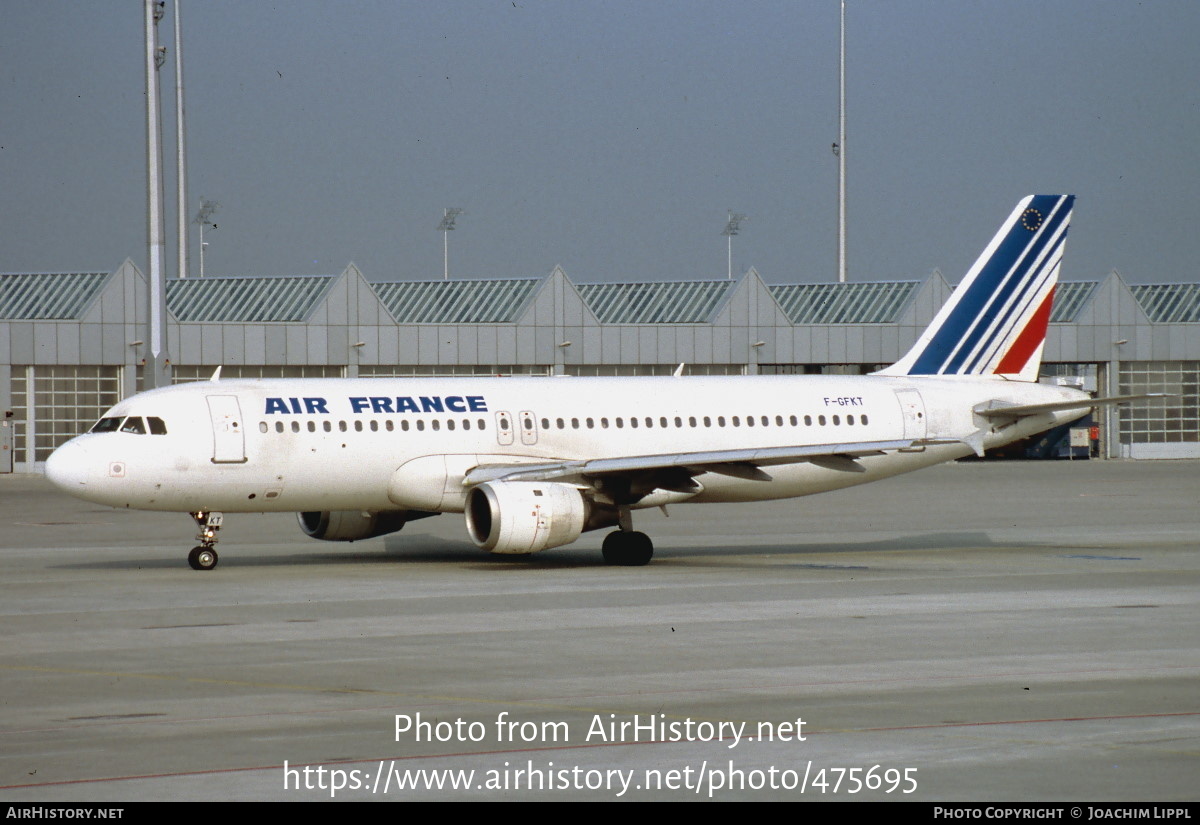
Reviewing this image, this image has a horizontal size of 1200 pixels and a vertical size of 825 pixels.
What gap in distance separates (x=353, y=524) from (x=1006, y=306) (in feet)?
52.7

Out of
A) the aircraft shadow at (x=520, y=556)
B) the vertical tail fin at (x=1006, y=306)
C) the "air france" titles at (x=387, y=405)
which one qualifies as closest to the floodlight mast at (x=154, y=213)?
the aircraft shadow at (x=520, y=556)

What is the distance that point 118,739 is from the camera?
14352 mm

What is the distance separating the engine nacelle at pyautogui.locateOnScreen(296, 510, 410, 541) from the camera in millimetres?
33531

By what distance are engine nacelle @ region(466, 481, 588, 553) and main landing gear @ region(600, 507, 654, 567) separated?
5.39 ft

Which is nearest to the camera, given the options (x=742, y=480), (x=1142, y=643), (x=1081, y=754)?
(x=1081, y=754)

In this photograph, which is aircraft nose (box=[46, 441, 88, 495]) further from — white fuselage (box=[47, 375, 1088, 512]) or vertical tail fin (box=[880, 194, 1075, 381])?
vertical tail fin (box=[880, 194, 1075, 381])

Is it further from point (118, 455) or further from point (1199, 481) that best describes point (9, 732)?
point (1199, 481)

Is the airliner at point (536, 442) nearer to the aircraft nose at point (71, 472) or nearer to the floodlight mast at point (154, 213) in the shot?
the aircraft nose at point (71, 472)

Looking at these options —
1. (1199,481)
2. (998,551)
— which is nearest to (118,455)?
(998,551)

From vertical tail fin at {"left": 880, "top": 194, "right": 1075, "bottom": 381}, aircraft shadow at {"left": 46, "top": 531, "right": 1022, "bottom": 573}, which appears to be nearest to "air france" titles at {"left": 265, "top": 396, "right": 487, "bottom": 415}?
aircraft shadow at {"left": 46, "top": 531, "right": 1022, "bottom": 573}

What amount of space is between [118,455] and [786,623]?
13807 millimetres

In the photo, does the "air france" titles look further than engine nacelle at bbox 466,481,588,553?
Yes

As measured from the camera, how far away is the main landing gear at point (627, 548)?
31938mm
